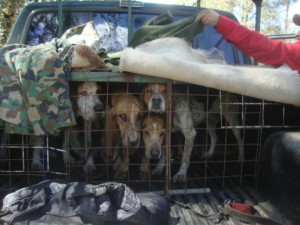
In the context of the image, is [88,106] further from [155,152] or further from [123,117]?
[155,152]

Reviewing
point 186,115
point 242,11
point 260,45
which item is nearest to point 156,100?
point 186,115

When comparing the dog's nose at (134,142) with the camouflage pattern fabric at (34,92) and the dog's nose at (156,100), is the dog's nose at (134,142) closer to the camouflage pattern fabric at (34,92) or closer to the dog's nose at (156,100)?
the dog's nose at (156,100)

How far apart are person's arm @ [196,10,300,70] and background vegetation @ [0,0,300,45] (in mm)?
6587

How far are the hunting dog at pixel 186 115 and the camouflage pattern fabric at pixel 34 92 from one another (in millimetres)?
792

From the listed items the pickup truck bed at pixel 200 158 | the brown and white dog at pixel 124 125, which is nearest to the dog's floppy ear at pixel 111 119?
the brown and white dog at pixel 124 125

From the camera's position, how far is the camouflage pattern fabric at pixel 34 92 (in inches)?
115

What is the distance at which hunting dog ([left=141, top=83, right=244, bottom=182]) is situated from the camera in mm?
3406

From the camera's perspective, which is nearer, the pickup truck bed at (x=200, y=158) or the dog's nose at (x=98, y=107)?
the pickup truck bed at (x=200, y=158)

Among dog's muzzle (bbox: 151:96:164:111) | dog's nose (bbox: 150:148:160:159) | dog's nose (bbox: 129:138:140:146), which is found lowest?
dog's nose (bbox: 150:148:160:159)

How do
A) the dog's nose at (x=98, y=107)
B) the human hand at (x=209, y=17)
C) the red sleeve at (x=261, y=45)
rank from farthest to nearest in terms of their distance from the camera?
the dog's nose at (x=98, y=107) → the human hand at (x=209, y=17) → the red sleeve at (x=261, y=45)

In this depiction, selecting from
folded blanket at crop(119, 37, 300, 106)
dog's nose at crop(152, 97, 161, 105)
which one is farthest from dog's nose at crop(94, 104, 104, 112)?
folded blanket at crop(119, 37, 300, 106)

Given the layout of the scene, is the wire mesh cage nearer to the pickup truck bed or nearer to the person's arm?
the pickup truck bed

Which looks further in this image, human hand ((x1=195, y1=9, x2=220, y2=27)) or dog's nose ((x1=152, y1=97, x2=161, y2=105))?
dog's nose ((x1=152, y1=97, x2=161, y2=105))

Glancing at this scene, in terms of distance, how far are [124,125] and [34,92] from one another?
3.00ft
